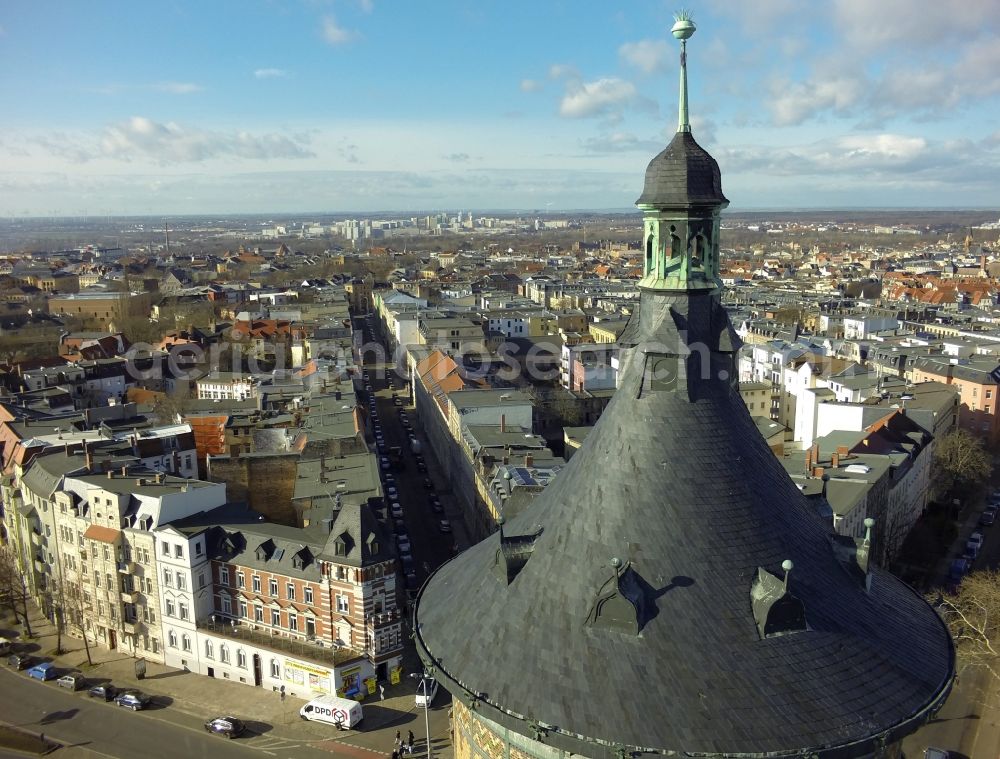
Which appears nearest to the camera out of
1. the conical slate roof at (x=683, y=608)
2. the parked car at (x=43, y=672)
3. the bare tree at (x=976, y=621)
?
the conical slate roof at (x=683, y=608)

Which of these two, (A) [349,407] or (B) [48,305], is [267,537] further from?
(B) [48,305]

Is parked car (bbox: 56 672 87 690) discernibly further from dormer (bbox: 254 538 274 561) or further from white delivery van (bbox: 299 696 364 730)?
white delivery van (bbox: 299 696 364 730)

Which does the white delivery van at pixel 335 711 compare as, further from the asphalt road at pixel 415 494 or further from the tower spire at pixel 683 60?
the tower spire at pixel 683 60

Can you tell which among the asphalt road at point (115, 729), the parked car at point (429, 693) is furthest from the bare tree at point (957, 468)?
the asphalt road at point (115, 729)

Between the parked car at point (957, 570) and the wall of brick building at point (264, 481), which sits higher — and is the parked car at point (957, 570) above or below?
Result: below

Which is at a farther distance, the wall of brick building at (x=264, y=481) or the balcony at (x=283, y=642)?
the wall of brick building at (x=264, y=481)

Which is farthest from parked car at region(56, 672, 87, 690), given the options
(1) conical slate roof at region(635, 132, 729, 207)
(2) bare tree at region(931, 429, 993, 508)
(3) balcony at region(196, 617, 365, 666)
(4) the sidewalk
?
(2) bare tree at region(931, 429, 993, 508)
